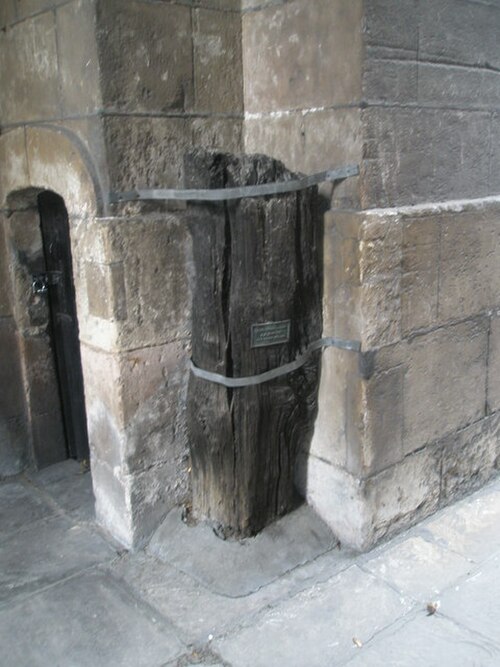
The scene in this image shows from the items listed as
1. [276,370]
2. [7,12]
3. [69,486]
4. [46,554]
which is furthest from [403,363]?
[7,12]

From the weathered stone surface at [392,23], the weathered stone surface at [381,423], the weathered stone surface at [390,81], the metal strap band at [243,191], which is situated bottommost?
the weathered stone surface at [381,423]

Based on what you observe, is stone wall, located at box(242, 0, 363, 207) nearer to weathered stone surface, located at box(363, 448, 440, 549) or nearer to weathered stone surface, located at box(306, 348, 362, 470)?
weathered stone surface, located at box(306, 348, 362, 470)

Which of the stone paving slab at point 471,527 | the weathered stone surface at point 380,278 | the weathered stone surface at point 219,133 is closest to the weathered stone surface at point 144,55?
the weathered stone surface at point 219,133

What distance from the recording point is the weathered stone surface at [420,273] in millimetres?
2838

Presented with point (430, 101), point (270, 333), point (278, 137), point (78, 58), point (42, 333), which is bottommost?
point (42, 333)

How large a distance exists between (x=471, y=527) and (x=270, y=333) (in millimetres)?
1357

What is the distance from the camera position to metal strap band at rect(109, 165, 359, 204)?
2502mm

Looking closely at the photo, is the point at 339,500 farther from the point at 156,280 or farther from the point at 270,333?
the point at 156,280

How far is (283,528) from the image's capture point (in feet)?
9.74

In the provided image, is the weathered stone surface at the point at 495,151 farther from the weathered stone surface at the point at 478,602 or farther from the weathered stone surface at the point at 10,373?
the weathered stone surface at the point at 10,373

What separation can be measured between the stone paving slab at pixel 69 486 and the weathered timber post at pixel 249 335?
A: 2.28 feet

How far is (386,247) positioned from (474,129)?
31.8 inches

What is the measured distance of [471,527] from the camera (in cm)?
311

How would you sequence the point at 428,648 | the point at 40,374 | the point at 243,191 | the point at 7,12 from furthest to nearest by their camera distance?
the point at 40,374 < the point at 7,12 < the point at 243,191 < the point at 428,648
